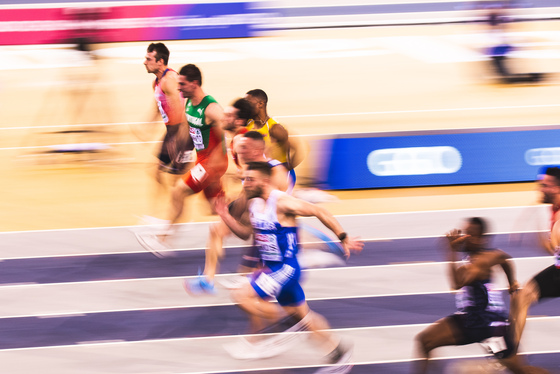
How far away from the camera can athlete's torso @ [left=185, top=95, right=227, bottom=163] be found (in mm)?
9180

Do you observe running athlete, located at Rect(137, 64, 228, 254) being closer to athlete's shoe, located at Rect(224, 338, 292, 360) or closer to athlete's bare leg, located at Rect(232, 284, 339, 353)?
athlete's shoe, located at Rect(224, 338, 292, 360)

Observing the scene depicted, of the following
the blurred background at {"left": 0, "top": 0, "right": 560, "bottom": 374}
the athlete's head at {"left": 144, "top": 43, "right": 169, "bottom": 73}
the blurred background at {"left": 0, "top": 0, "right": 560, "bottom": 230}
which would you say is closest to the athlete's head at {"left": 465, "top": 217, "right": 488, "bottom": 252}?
the blurred background at {"left": 0, "top": 0, "right": 560, "bottom": 374}

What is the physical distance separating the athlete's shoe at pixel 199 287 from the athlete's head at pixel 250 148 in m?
1.79

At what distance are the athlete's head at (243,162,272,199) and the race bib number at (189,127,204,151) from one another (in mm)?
2621

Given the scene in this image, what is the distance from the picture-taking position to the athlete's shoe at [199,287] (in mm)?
8719

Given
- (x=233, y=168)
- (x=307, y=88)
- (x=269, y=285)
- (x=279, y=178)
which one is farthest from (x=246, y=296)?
(x=307, y=88)

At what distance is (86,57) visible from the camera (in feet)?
47.6

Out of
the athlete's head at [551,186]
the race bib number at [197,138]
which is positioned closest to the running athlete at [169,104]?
the race bib number at [197,138]

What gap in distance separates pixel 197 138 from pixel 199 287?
1626 millimetres

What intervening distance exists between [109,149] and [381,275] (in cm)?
675

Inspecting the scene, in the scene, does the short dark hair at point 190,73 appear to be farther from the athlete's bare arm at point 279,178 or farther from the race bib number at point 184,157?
the athlete's bare arm at point 279,178

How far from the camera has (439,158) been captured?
40.9 feet

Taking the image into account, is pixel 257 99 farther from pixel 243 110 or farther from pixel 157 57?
pixel 157 57

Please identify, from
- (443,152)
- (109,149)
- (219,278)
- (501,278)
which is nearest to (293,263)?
(219,278)
